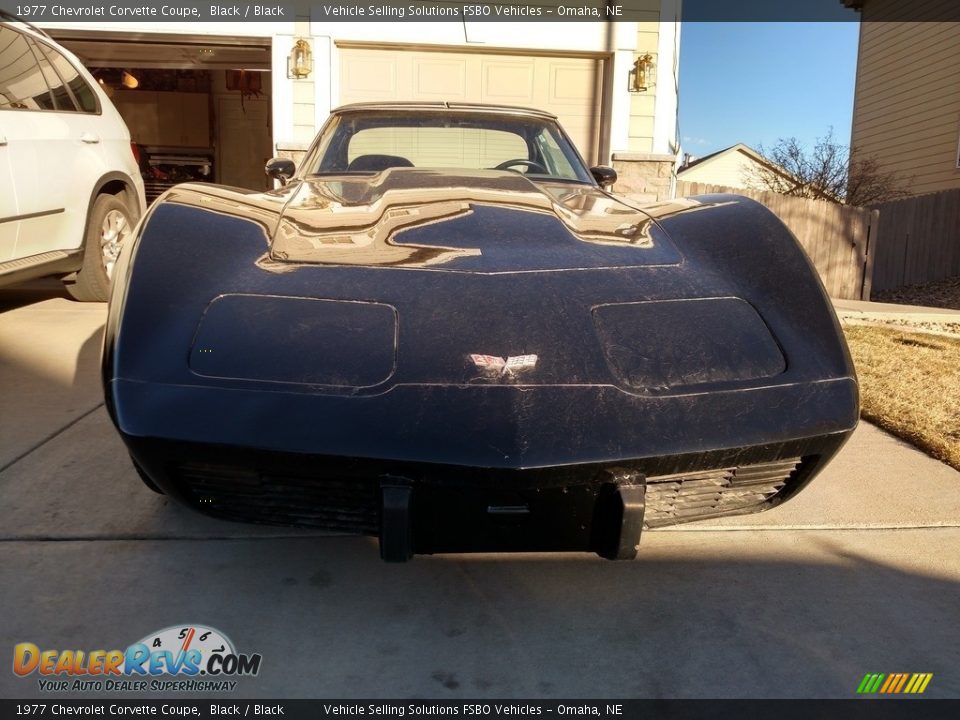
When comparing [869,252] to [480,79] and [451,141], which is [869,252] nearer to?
[480,79]

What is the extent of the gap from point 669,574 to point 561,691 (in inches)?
23.6

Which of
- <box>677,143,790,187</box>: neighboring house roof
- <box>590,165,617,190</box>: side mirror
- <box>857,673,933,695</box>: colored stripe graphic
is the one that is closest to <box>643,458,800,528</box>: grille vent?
<box>857,673,933,695</box>: colored stripe graphic

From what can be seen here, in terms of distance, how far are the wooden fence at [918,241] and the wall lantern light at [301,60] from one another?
23.4 ft

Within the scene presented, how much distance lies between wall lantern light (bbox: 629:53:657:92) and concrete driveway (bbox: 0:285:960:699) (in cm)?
623

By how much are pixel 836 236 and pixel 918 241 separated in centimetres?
203

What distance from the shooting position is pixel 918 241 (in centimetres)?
1084

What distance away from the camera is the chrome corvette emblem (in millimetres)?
1630

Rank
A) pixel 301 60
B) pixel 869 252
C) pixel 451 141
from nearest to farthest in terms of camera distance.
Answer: pixel 451 141, pixel 301 60, pixel 869 252

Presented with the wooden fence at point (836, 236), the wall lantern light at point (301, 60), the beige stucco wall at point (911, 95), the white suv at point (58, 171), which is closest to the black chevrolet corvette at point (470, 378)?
the white suv at point (58, 171)

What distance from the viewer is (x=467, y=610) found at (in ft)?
6.17

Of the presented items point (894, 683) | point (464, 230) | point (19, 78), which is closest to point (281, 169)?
point (464, 230)

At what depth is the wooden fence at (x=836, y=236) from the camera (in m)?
9.52

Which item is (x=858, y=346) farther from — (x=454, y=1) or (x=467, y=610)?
(x=454, y=1)
